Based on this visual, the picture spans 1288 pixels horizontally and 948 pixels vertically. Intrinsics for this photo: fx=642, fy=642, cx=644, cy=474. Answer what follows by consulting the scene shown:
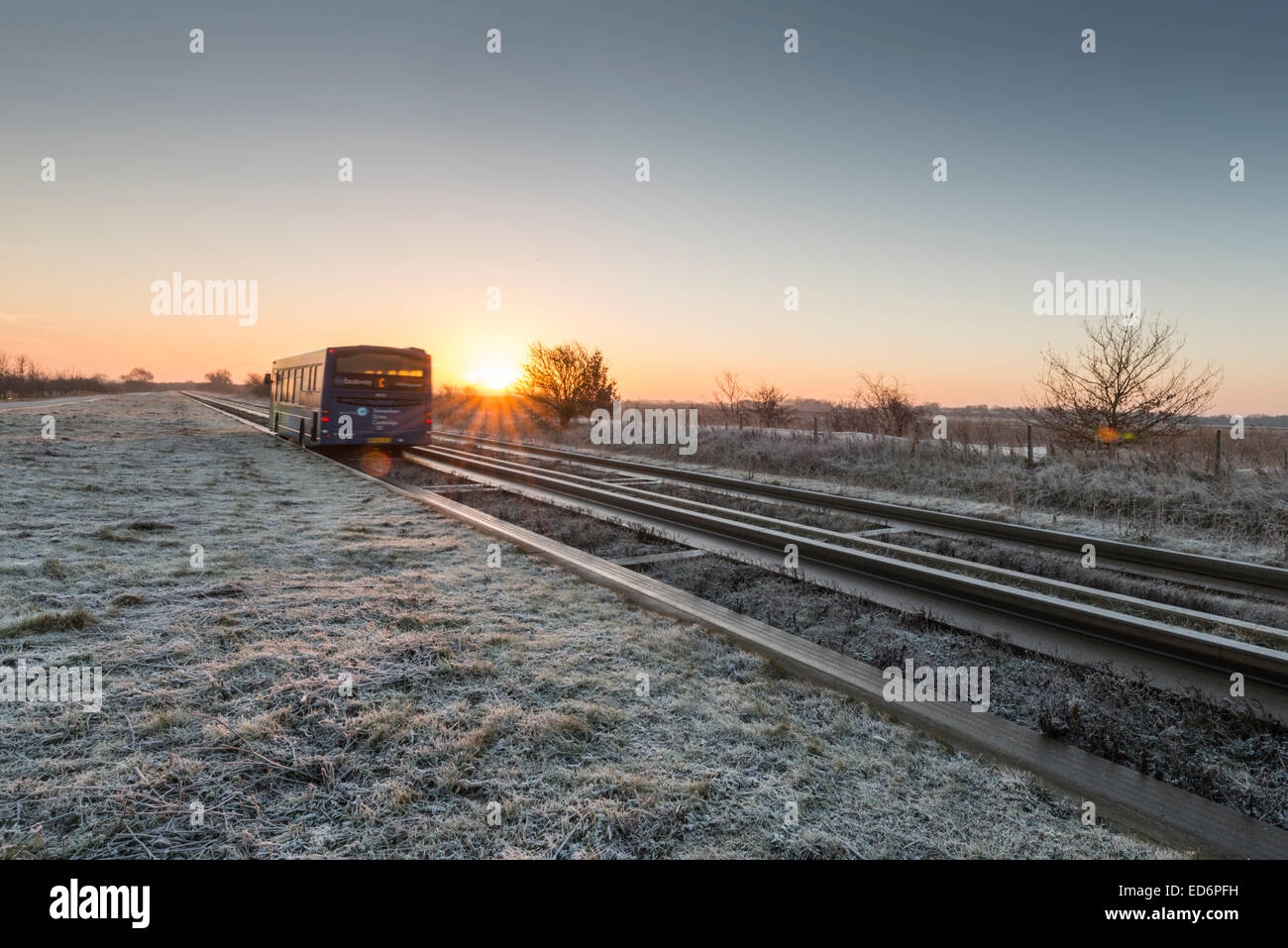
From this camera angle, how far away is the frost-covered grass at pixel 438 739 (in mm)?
2572

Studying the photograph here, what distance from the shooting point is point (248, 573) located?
6.43 meters

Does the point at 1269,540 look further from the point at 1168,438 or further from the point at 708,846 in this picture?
the point at 1168,438

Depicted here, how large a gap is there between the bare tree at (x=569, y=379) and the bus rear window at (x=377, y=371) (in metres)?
14.7

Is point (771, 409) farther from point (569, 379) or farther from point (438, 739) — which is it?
point (438, 739)

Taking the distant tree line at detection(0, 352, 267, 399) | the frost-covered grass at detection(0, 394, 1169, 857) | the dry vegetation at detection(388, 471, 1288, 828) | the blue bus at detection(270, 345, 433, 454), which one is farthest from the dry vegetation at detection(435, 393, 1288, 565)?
the distant tree line at detection(0, 352, 267, 399)

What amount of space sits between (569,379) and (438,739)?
1280 inches

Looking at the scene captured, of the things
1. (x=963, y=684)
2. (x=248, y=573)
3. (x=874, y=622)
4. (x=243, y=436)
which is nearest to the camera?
(x=963, y=684)

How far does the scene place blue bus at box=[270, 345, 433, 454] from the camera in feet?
64.0

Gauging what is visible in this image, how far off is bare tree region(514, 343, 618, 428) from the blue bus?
14122mm

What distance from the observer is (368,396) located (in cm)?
1989

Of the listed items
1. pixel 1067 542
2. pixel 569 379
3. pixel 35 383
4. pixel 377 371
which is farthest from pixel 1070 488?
pixel 35 383

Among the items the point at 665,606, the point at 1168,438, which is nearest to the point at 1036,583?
the point at 665,606

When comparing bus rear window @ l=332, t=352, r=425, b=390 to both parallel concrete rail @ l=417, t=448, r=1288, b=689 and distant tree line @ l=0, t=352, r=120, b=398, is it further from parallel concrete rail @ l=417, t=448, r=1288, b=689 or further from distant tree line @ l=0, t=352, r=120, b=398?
distant tree line @ l=0, t=352, r=120, b=398

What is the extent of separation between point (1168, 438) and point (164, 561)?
2540 centimetres
